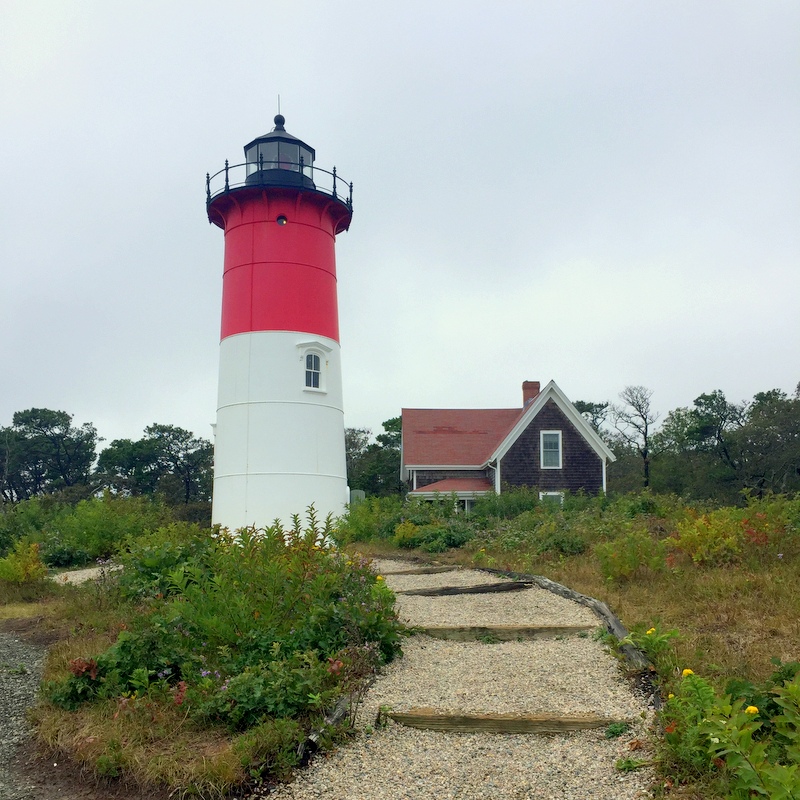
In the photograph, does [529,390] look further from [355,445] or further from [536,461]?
[355,445]

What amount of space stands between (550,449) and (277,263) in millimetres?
10223

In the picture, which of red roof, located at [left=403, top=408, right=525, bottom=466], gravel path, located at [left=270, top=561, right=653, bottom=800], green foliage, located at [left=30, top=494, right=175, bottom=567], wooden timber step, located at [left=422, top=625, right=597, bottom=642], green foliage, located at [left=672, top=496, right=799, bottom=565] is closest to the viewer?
gravel path, located at [left=270, top=561, right=653, bottom=800]

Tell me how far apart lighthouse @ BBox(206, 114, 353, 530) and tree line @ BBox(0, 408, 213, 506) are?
23253mm

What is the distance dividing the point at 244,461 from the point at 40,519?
223 inches

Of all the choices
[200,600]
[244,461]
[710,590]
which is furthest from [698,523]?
[244,461]

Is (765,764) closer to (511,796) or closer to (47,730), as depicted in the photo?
(511,796)

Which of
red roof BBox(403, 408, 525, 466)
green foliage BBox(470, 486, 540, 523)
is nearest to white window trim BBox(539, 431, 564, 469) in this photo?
red roof BBox(403, 408, 525, 466)

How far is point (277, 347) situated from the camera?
1769 cm

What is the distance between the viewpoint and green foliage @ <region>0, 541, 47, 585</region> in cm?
1072

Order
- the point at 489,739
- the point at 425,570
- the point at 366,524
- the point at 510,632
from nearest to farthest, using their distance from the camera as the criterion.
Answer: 1. the point at 489,739
2. the point at 510,632
3. the point at 425,570
4. the point at 366,524

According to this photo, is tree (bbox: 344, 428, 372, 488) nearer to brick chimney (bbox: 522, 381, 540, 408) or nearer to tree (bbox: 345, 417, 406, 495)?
tree (bbox: 345, 417, 406, 495)

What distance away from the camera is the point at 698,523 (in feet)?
30.5

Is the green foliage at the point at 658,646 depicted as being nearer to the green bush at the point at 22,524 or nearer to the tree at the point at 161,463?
the green bush at the point at 22,524

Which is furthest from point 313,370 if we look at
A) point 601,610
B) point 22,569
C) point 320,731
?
point 320,731
